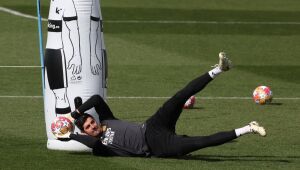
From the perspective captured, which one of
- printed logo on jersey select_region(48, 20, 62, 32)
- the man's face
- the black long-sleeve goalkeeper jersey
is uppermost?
printed logo on jersey select_region(48, 20, 62, 32)

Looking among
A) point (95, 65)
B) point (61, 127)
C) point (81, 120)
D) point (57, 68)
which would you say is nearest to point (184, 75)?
point (95, 65)

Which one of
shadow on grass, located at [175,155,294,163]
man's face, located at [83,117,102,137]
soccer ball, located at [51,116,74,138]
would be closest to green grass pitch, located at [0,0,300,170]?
shadow on grass, located at [175,155,294,163]

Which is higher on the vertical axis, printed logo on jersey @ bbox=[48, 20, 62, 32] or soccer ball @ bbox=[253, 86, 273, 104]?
printed logo on jersey @ bbox=[48, 20, 62, 32]

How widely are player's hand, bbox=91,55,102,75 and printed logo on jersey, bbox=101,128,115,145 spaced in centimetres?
126

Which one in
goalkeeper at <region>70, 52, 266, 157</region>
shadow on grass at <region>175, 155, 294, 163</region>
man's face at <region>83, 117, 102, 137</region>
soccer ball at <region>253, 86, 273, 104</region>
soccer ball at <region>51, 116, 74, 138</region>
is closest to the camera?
goalkeeper at <region>70, 52, 266, 157</region>

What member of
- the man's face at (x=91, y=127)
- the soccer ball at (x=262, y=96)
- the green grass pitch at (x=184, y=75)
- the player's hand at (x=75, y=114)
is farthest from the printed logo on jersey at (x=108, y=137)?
the soccer ball at (x=262, y=96)

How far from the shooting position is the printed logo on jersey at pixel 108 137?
16.6 meters

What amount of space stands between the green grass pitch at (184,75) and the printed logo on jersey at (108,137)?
350 mm

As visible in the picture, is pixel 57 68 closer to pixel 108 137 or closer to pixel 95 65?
pixel 95 65

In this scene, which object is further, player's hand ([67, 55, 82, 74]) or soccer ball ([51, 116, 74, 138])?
player's hand ([67, 55, 82, 74])

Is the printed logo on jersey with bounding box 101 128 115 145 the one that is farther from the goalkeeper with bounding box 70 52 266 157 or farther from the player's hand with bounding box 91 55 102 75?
the player's hand with bounding box 91 55 102 75

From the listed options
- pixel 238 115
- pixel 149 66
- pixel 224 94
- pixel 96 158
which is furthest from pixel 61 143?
pixel 149 66

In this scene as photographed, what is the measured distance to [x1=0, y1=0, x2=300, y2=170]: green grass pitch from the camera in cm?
1700

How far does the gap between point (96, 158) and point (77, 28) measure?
7.07ft
